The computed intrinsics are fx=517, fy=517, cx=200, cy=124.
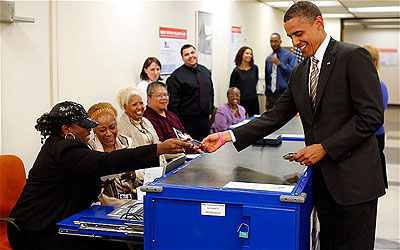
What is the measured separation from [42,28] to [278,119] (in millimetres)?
2366

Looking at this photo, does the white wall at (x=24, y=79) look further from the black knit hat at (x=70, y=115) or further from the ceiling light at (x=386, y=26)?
the ceiling light at (x=386, y=26)

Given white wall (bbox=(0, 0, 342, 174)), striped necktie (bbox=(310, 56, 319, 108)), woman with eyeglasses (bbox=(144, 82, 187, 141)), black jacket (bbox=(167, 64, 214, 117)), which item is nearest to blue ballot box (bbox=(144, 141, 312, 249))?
striped necktie (bbox=(310, 56, 319, 108))

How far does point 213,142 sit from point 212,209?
2.19 ft

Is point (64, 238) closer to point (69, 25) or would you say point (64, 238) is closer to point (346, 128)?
point (346, 128)

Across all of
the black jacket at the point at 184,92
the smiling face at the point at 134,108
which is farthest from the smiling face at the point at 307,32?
the black jacket at the point at 184,92

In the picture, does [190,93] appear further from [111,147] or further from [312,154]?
[312,154]

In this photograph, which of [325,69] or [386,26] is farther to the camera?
[386,26]

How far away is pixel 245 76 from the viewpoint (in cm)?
836

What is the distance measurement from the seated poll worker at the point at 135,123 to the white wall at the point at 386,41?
44.5 feet

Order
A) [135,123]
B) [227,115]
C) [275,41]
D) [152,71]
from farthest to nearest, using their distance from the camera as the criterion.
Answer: [275,41] → [227,115] → [152,71] → [135,123]

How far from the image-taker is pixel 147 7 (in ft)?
20.0

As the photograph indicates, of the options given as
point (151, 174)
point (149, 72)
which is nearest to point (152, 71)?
point (149, 72)

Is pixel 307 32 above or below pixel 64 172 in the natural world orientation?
above

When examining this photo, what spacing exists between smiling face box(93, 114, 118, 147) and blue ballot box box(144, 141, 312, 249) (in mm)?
1202
